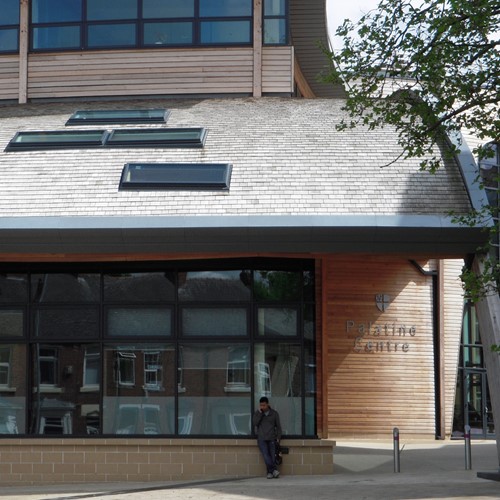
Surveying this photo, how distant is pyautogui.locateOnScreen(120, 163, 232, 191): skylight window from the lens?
18.1m

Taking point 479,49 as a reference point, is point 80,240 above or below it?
below

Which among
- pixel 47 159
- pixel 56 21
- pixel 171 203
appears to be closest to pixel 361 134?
pixel 171 203

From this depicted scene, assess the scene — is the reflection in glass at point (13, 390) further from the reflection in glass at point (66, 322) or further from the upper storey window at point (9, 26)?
the upper storey window at point (9, 26)

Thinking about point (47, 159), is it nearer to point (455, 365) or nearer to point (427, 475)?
point (427, 475)

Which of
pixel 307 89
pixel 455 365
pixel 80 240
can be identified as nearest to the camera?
pixel 80 240

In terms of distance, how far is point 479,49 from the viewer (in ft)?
50.0

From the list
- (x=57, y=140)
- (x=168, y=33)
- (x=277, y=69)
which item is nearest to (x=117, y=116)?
(x=57, y=140)

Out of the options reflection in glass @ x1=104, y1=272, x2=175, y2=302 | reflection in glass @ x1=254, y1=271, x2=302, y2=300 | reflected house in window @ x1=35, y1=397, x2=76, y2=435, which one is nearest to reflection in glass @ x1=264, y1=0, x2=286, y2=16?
reflection in glass @ x1=254, y1=271, x2=302, y2=300

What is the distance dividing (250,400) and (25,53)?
36.4 ft

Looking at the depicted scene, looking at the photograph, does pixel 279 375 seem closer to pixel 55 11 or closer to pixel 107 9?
pixel 107 9

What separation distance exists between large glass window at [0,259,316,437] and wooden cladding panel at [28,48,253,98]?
708 cm

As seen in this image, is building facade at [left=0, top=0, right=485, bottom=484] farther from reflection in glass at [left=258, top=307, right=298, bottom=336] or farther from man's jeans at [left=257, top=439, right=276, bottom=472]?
man's jeans at [left=257, top=439, right=276, bottom=472]

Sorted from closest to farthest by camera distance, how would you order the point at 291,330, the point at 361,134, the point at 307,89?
1. the point at 291,330
2. the point at 361,134
3. the point at 307,89

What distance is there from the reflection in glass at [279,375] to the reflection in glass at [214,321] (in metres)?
0.49
